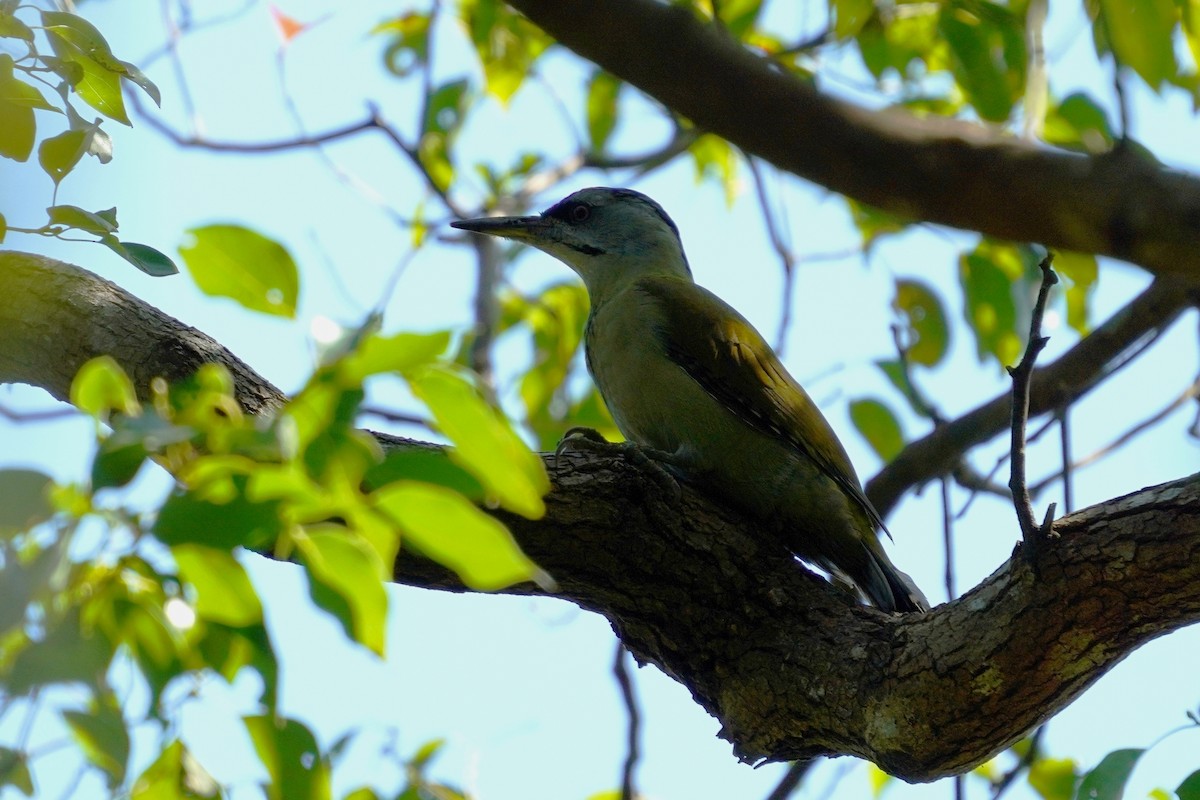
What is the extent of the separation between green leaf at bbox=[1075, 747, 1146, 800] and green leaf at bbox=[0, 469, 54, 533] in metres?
2.06

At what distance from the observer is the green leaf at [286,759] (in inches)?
64.1

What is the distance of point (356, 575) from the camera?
1.33 metres

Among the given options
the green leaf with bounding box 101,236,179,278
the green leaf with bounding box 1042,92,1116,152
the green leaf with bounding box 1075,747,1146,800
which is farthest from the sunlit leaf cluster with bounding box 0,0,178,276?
the green leaf with bounding box 1042,92,1116,152

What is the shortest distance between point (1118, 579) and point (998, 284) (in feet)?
7.38

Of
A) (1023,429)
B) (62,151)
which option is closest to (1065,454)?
(1023,429)

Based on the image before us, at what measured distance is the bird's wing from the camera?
4.42 metres

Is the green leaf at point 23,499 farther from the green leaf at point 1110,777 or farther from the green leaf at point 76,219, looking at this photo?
the green leaf at point 1110,777

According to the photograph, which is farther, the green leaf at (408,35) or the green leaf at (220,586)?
the green leaf at (408,35)

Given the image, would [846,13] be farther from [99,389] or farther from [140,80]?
[99,389]

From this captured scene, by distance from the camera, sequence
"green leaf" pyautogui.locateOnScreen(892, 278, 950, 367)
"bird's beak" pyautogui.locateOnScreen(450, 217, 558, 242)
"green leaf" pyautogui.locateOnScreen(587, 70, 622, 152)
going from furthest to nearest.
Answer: "green leaf" pyautogui.locateOnScreen(587, 70, 622, 152)
"bird's beak" pyautogui.locateOnScreen(450, 217, 558, 242)
"green leaf" pyautogui.locateOnScreen(892, 278, 950, 367)

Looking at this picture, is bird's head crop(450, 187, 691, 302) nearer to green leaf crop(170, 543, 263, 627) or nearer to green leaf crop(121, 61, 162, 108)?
green leaf crop(121, 61, 162, 108)

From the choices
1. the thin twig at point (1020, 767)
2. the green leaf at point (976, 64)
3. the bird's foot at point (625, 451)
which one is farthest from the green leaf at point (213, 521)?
the thin twig at point (1020, 767)

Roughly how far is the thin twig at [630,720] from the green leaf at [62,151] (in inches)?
119

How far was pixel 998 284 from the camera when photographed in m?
4.71
